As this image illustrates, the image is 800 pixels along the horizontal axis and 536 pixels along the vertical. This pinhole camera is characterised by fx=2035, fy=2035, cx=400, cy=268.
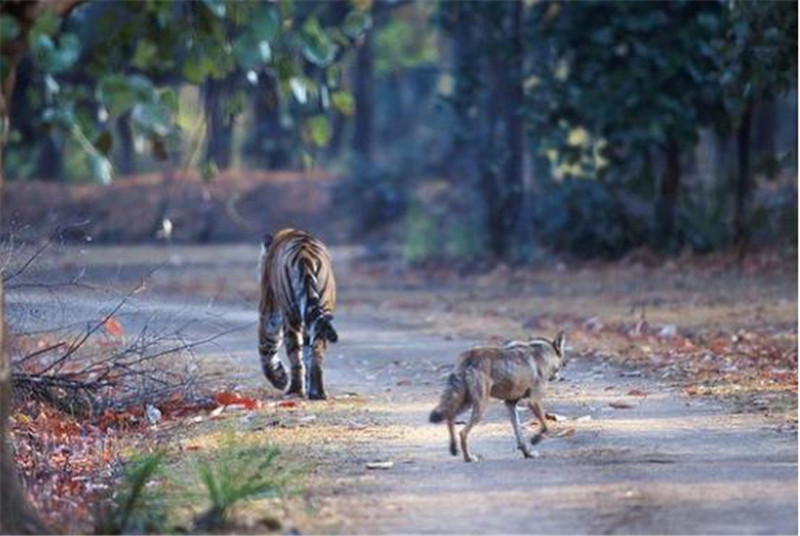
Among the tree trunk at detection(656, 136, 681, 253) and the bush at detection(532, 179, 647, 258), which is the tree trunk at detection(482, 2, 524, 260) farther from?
the tree trunk at detection(656, 136, 681, 253)

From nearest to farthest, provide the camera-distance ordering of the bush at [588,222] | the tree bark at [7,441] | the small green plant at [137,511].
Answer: the tree bark at [7,441]
the small green plant at [137,511]
the bush at [588,222]

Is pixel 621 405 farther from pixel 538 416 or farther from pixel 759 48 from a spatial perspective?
pixel 759 48

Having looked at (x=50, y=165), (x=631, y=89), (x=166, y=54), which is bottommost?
(x=50, y=165)

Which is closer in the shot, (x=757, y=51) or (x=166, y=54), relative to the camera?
(x=166, y=54)

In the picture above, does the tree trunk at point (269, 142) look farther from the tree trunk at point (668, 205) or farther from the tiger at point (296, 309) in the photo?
the tiger at point (296, 309)

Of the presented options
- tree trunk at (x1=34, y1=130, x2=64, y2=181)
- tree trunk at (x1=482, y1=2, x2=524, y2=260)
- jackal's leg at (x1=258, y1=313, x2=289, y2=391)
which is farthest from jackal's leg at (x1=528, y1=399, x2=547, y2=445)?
tree trunk at (x1=34, y1=130, x2=64, y2=181)

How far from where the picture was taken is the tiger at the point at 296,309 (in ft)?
54.8

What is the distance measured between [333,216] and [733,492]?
34827 millimetres

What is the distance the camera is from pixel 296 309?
17.1 m

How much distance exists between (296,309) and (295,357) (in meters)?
0.40

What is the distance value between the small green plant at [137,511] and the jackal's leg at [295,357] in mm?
5635

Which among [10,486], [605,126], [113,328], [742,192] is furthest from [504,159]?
[10,486]

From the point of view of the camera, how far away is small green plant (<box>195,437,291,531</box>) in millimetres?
10602

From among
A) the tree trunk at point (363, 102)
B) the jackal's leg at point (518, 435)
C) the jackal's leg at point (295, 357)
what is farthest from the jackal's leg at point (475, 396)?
the tree trunk at point (363, 102)
